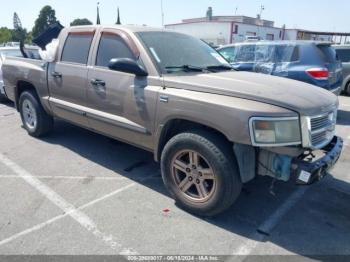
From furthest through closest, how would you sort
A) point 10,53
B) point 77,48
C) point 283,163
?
point 10,53
point 77,48
point 283,163

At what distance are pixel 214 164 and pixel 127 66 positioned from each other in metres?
1.43

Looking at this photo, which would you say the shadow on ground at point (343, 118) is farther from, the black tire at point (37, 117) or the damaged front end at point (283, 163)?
the black tire at point (37, 117)

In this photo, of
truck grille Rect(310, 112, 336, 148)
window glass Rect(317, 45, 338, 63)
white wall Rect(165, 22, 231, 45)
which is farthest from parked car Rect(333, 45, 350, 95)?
white wall Rect(165, 22, 231, 45)

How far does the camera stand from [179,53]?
4113 mm

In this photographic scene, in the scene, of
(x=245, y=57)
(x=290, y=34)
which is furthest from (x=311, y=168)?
(x=290, y=34)

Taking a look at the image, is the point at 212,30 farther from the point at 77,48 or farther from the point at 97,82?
the point at 97,82

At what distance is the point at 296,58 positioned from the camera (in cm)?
768

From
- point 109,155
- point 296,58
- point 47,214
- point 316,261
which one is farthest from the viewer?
point 296,58

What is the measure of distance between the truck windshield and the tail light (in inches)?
143

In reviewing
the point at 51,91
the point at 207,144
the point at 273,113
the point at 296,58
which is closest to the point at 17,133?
the point at 51,91

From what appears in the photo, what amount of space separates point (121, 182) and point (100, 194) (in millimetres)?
387

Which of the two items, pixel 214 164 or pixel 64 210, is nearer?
pixel 214 164

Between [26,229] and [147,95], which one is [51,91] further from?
[26,229]

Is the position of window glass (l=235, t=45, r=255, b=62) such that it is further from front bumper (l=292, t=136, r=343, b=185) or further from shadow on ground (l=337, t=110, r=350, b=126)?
front bumper (l=292, t=136, r=343, b=185)
